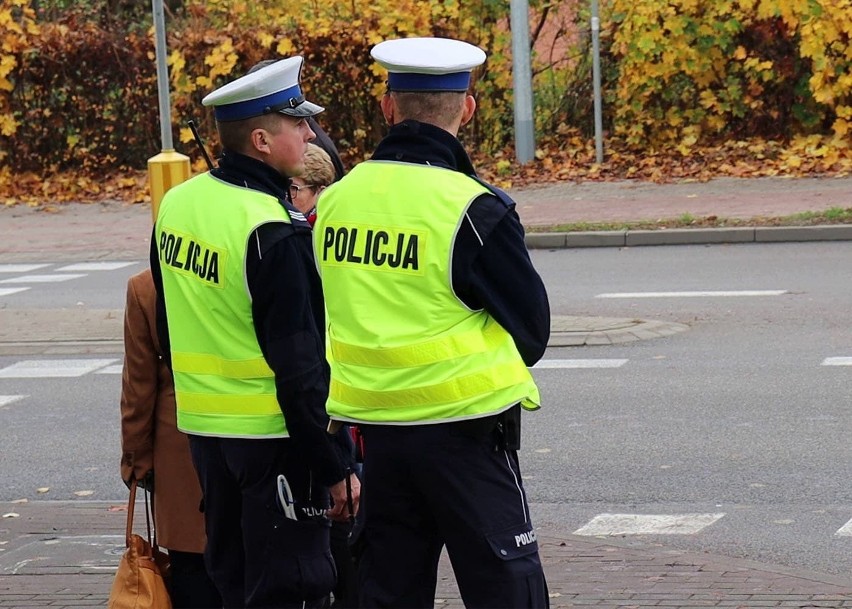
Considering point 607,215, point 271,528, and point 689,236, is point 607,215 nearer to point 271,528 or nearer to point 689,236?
point 689,236

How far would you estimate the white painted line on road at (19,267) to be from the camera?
16.4m

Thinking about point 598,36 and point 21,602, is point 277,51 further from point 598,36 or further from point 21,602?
point 21,602

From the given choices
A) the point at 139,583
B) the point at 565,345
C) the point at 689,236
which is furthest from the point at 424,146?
the point at 689,236

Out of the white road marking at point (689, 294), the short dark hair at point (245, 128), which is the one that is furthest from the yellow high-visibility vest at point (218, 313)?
the white road marking at point (689, 294)

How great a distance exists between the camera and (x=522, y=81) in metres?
20.7

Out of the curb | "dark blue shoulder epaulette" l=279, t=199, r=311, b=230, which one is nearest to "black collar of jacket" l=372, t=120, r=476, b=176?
"dark blue shoulder epaulette" l=279, t=199, r=311, b=230

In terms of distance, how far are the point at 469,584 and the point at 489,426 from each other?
1.23 ft

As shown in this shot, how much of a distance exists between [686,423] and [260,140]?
4.69m

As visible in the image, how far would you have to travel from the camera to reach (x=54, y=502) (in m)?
7.10

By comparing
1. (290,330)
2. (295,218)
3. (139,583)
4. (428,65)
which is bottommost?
(139,583)

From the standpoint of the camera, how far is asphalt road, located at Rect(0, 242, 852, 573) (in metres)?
6.67

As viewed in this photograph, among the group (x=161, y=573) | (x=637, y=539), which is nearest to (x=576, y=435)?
(x=637, y=539)

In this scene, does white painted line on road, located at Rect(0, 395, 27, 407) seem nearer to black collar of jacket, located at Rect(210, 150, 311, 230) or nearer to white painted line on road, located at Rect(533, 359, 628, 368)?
white painted line on road, located at Rect(533, 359, 628, 368)

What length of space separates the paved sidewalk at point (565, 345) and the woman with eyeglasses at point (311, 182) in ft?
4.68
